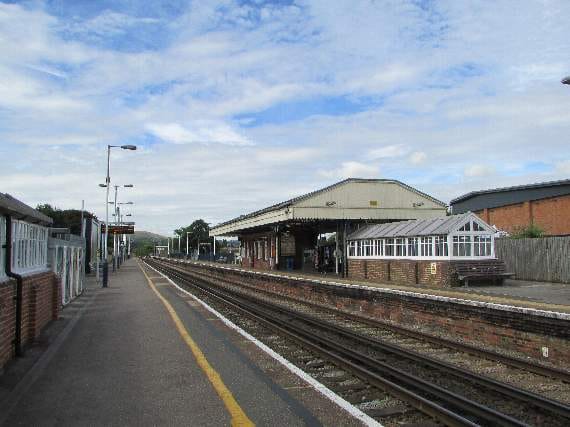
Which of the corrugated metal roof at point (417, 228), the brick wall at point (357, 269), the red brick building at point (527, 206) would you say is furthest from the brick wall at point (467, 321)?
the red brick building at point (527, 206)

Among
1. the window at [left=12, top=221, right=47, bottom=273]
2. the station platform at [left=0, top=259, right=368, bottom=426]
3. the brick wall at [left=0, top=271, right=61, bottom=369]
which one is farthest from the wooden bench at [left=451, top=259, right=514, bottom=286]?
the window at [left=12, top=221, right=47, bottom=273]

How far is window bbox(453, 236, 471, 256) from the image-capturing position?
77.4ft

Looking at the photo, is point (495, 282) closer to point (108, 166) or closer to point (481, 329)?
point (481, 329)

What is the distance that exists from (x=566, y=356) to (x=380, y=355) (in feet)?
9.62

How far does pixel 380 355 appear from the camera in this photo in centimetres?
994

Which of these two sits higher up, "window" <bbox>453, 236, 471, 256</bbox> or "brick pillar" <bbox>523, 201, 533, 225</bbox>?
"brick pillar" <bbox>523, 201, 533, 225</bbox>

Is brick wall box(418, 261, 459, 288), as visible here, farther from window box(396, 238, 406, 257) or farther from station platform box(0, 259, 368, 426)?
station platform box(0, 259, 368, 426)

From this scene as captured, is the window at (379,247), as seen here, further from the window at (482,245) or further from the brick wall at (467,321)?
the brick wall at (467,321)

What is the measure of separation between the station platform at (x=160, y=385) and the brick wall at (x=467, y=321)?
4.35m

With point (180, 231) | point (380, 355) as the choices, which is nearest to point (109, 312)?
point (380, 355)

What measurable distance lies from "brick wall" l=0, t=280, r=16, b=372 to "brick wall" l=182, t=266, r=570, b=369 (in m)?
8.27

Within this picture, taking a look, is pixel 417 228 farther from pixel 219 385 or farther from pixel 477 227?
pixel 219 385

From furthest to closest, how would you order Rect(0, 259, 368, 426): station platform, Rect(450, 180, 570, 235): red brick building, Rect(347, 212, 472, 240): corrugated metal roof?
1. Rect(450, 180, 570, 235): red brick building
2. Rect(347, 212, 472, 240): corrugated metal roof
3. Rect(0, 259, 368, 426): station platform

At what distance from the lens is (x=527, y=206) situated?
4278 centimetres
